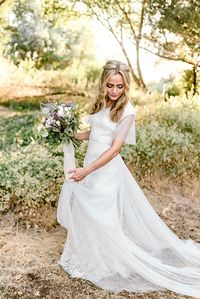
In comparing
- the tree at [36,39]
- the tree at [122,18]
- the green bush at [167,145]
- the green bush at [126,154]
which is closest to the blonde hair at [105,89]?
the green bush at [126,154]

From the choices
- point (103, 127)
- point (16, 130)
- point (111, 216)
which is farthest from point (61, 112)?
point (16, 130)

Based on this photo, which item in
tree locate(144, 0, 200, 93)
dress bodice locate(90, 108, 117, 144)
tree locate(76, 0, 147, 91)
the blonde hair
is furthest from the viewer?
tree locate(76, 0, 147, 91)

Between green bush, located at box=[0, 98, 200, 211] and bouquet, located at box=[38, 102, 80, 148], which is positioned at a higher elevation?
bouquet, located at box=[38, 102, 80, 148]

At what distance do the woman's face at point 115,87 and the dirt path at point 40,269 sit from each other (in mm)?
1698

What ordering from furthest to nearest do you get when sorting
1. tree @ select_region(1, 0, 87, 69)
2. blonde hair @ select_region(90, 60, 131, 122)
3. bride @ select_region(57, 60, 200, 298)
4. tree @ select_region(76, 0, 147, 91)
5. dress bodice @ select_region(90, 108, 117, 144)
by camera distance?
tree @ select_region(1, 0, 87, 69) → tree @ select_region(76, 0, 147, 91) → dress bodice @ select_region(90, 108, 117, 144) → bride @ select_region(57, 60, 200, 298) → blonde hair @ select_region(90, 60, 131, 122)

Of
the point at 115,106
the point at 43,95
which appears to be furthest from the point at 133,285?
the point at 43,95

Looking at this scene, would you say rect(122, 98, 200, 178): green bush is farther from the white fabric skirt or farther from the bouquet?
the bouquet

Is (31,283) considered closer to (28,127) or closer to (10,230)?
(10,230)

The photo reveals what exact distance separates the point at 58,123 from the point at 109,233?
42.1 inches

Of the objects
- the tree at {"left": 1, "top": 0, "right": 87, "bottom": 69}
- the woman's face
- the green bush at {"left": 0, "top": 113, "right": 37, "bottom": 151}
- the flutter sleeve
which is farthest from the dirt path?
the tree at {"left": 1, "top": 0, "right": 87, "bottom": 69}

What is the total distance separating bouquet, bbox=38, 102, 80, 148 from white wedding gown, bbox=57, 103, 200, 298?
19cm

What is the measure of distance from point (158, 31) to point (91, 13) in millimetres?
2375

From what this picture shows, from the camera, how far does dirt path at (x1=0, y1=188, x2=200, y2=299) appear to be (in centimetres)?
397

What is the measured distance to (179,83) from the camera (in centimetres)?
1410
